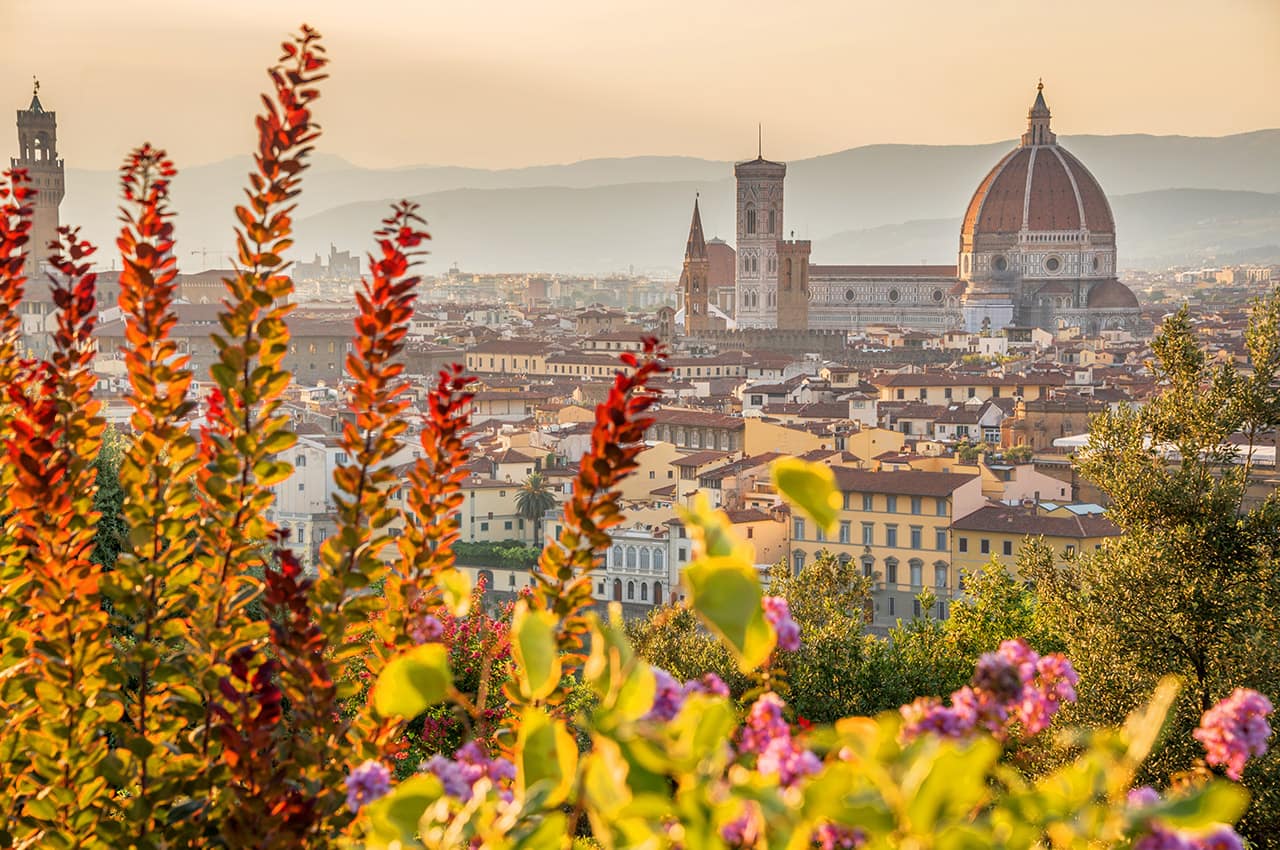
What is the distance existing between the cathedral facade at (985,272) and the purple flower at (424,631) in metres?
87.4

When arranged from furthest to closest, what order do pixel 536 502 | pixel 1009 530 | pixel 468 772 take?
pixel 536 502 < pixel 1009 530 < pixel 468 772

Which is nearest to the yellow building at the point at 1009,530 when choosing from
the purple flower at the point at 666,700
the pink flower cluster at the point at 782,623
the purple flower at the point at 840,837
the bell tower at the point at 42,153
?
the pink flower cluster at the point at 782,623

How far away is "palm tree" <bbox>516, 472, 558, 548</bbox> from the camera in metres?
34.7

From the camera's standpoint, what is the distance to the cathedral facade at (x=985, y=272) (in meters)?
90.8

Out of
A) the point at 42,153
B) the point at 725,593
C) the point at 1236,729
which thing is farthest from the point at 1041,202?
the point at 725,593

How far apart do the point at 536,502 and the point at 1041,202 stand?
64.8 m

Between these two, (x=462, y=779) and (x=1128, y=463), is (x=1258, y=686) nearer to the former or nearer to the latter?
(x=1128, y=463)

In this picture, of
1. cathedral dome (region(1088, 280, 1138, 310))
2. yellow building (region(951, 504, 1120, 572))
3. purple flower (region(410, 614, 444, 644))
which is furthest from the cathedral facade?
purple flower (region(410, 614, 444, 644))

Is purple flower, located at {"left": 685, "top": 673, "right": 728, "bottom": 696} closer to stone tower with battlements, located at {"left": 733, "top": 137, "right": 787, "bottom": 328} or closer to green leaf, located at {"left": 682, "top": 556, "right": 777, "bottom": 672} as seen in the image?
green leaf, located at {"left": 682, "top": 556, "right": 777, "bottom": 672}

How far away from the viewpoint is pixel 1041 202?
93.6 metres

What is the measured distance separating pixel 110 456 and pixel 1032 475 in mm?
22993

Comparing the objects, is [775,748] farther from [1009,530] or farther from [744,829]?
[1009,530]

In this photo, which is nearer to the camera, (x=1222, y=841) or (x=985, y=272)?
(x=1222, y=841)

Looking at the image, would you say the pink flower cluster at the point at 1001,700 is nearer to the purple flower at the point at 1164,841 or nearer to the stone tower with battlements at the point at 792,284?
the purple flower at the point at 1164,841
